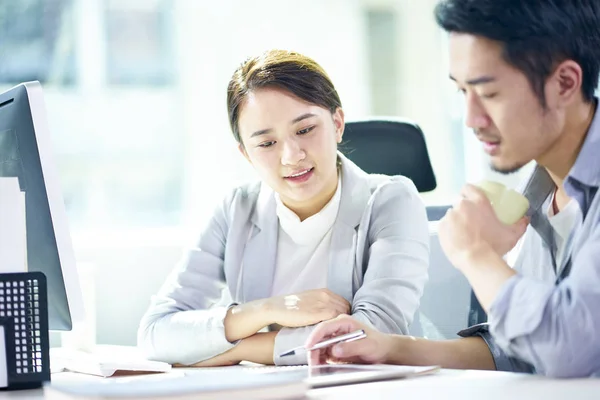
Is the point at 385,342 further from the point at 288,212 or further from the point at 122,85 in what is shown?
the point at 122,85

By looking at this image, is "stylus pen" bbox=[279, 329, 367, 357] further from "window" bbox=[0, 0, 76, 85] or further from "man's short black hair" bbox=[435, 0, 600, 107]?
"window" bbox=[0, 0, 76, 85]

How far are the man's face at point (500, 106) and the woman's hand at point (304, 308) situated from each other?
23.9 inches

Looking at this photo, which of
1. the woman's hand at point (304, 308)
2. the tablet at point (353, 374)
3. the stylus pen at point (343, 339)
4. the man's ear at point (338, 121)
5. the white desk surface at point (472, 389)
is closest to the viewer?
the white desk surface at point (472, 389)

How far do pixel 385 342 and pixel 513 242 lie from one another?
333 mm

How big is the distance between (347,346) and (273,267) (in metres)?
0.64

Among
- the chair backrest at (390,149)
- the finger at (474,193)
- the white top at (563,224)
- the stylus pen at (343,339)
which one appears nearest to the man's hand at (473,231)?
the finger at (474,193)

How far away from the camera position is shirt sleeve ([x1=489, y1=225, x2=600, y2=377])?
3.56 ft

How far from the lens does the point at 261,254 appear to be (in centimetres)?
202

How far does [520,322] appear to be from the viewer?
3.61 feet

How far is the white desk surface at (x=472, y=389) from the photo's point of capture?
1008 millimetres

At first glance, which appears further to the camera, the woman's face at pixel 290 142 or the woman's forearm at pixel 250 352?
the woman's face at pixel 290 142

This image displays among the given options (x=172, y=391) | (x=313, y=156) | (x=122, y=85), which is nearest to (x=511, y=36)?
(x=172, y=391)

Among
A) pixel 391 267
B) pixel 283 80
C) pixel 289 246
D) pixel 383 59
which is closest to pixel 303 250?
pixel 289 246

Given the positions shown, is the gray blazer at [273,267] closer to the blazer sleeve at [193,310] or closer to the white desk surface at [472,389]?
the blazer sleeve at [193,310]
